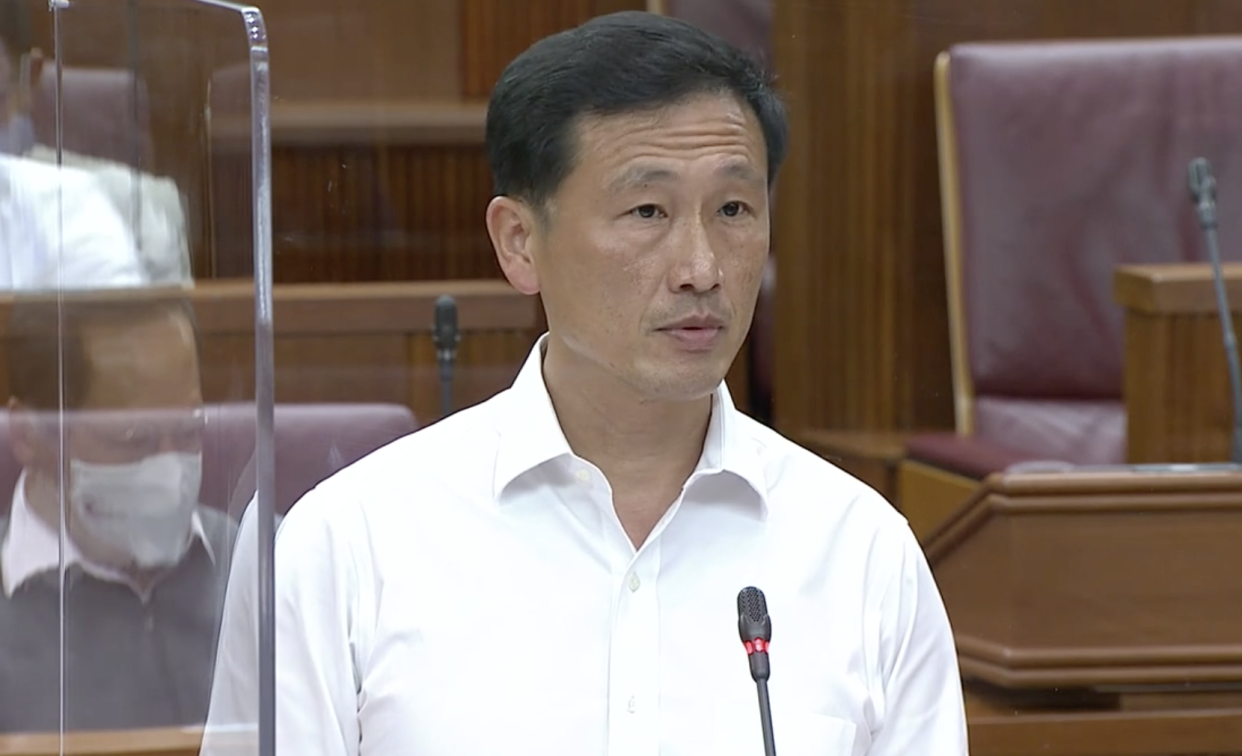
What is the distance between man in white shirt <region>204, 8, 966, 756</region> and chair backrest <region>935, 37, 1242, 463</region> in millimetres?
854

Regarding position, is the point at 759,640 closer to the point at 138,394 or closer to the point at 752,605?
the point at 752,605

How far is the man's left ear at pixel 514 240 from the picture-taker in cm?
89

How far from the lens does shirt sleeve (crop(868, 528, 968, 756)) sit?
0.85 meters

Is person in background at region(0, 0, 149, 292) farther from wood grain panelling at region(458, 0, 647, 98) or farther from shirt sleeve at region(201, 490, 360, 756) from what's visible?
wood grain panelling at region(458, 0, 647, 98)

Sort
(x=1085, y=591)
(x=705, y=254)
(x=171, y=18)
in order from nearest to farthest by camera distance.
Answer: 1. (x=171, y=18)
2. (x=705, y=254)
3. (x=1085, y=591)

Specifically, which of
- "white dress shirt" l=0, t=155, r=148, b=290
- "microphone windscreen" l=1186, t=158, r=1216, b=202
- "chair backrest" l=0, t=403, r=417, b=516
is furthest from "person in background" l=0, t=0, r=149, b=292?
"microphone windscreen" l=1186, t=158, r=1216, b=202

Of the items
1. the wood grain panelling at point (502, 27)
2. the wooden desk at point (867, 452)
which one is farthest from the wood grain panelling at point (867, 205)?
the wood grain panelling at point (502, 27)

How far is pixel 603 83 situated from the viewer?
0.85 metres

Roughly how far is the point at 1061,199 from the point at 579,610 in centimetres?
101

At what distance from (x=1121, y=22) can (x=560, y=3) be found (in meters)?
0.51

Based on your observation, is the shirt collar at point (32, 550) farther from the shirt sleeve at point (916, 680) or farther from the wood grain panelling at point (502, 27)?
the wood grain panelling at point (502, 27)

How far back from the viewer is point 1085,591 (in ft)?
4.13

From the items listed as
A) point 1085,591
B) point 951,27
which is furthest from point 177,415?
point 951,27

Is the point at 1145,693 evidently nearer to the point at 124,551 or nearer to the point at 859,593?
the point at 859,593
